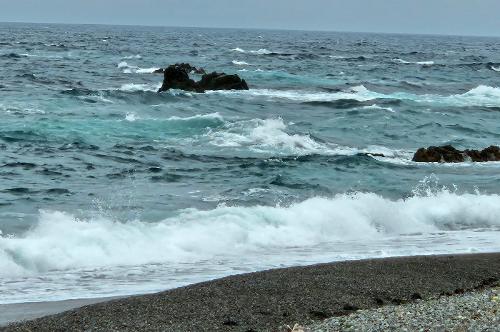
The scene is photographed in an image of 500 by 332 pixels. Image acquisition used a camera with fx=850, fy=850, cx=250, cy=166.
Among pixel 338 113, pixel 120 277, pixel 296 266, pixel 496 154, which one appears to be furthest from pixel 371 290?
pixel 338 113

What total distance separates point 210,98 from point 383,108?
739cm

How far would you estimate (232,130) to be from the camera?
27141 millimetres

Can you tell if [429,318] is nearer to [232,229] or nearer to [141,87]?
[232,229]

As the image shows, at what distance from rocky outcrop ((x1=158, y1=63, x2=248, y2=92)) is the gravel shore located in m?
31.1

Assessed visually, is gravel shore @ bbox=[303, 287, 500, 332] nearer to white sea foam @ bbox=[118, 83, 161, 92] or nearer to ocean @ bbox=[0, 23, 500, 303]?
ocean @ bbox=[0, 23, 500, 303]

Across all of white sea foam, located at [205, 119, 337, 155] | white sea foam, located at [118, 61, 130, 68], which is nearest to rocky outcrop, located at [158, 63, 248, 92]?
white sea foam, located at [205, 119, 337, 155]

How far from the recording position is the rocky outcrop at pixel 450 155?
915 inches

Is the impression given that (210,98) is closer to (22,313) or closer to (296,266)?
(296,266)

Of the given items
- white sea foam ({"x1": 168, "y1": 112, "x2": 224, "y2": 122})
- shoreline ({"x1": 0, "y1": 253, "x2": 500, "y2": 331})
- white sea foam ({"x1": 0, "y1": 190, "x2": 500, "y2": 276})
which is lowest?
white sea foam ({"x1": 168, "y1": 112, "x2": 224, "y2": 122})

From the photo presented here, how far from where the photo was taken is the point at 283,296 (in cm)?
964

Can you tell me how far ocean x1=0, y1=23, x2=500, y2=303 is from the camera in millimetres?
12547

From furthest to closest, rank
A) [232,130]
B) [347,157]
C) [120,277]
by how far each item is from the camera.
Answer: [232,130] → [347,157] → [120,277]

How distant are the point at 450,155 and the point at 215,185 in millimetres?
7817

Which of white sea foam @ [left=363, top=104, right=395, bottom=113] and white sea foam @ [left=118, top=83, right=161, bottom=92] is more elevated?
white sea foam @ [left=363, top=104, right=395, bottom=113]
